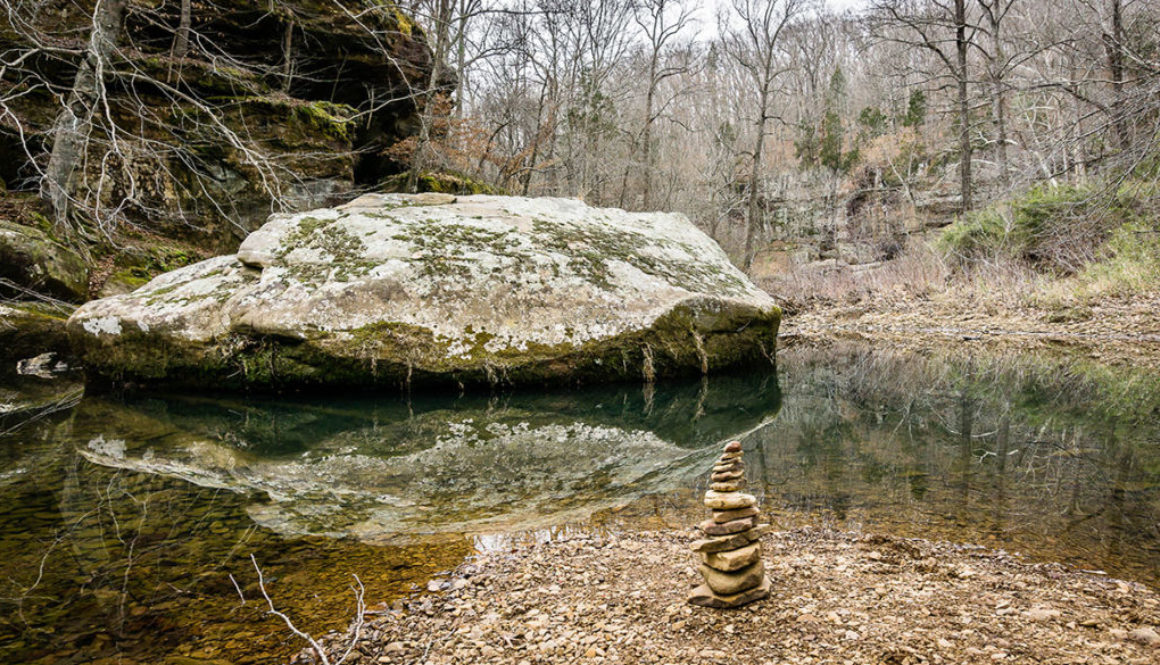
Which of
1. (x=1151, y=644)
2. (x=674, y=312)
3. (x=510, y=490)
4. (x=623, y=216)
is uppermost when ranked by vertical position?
(x=623, y=216)

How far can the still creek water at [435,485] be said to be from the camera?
2.09m

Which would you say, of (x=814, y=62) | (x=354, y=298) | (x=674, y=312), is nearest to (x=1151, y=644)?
(x=674, y=312)

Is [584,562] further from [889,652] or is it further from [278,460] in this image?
[278,460]

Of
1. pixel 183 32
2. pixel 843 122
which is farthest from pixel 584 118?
pixel 843 122

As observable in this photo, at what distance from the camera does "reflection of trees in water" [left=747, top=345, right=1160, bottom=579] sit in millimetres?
2520

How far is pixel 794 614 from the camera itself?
5.76 feet

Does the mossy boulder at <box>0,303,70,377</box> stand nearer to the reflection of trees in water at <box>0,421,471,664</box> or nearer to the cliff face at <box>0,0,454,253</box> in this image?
the cliff face at <box>0,0,454,253</box>

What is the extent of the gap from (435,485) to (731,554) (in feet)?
6.69

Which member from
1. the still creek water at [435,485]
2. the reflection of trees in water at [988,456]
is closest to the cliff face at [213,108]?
the still creek water at [435,485]

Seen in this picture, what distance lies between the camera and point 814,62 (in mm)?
34375

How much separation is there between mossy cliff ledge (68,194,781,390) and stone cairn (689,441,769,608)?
13.5 ft

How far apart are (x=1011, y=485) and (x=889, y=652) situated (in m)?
2.11

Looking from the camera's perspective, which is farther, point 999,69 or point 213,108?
point 999,69

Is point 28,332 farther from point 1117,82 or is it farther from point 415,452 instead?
point 1117,82
